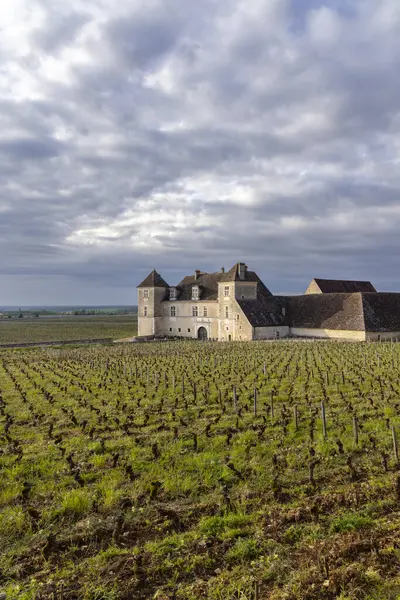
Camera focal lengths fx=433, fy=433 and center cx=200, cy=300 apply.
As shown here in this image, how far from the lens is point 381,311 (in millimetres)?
38531

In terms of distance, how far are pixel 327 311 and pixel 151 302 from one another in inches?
754

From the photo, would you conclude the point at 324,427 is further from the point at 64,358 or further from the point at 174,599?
the point at 64,358

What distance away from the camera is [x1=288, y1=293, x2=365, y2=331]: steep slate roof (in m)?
37.6

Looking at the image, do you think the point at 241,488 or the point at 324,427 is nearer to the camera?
the point at 241,488

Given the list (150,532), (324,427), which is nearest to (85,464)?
(150,532)

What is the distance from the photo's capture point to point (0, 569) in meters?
5.07

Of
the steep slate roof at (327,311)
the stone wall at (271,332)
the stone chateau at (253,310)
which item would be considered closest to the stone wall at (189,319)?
the stone chateau at (253,310)

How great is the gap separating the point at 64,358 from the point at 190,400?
16215mm

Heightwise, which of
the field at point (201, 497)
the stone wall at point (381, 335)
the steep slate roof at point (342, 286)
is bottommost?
the field at point (201, 497)

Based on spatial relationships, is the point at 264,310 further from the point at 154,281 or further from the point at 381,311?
the point at 154,281

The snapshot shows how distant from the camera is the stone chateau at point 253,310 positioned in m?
37.9

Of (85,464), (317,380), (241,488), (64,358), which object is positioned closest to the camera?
(241,488)

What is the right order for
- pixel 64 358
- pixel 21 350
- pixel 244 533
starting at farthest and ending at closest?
pixel 21 350 → pixel 64 358 → pixel 244 533

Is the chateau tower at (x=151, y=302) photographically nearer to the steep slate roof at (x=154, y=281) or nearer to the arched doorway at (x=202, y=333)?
the steep slate roof at (x=154, y=281)
